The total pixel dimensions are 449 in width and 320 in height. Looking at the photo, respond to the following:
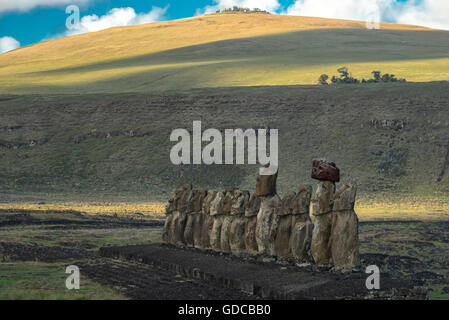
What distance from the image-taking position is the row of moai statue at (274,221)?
13.8m

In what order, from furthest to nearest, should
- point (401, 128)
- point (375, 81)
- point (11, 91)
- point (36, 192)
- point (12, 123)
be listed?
point (11, 91), point (375, 81), point (12, 123), point (401, 128), point (36, 192)

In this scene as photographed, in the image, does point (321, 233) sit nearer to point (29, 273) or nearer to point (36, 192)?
point (29, 273)

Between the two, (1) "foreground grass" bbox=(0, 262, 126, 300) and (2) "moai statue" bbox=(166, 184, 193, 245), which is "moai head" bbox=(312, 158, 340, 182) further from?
(2) "moai statue" bbox=(166, 184, 193, 245)

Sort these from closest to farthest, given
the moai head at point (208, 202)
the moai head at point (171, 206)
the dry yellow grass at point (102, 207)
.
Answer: the moai head at point (208, 202) < the moai head at point (171, 206) < the dry yellow grass at point (102, 207)

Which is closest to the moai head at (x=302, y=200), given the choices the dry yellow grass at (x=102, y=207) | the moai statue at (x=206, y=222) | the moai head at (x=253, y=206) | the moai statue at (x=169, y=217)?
the moai head at (x=253, y=206)

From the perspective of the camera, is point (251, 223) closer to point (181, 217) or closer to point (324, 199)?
point (324, 199)

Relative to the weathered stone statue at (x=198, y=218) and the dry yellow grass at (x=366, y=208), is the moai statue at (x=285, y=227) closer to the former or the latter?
the weathered stone statue at (x=198, y=218)

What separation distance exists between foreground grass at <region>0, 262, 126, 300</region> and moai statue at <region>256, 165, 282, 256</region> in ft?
13.1

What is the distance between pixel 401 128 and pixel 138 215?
22337 mm

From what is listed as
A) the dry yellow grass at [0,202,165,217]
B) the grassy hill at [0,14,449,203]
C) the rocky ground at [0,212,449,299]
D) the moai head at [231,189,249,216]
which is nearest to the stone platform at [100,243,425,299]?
the rocky ground at [0,212,449,299]

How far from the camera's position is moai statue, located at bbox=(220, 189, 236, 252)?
16844 mm

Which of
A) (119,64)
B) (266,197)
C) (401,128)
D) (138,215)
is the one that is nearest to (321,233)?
(266,197)

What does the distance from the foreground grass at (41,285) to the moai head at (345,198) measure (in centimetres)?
489

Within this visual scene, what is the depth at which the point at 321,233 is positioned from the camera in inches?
555
